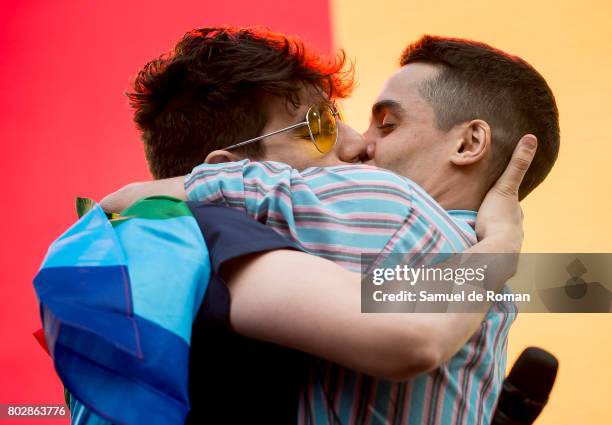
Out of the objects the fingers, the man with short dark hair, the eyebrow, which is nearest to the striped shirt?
the man with short dark hair

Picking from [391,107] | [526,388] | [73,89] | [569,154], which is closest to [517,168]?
[391,107]

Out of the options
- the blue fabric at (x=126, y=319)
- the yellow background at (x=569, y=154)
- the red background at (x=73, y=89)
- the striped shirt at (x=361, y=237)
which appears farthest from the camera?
the red background at (x=73, y=89)

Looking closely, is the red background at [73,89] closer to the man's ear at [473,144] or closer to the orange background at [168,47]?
the orange background at [168,47]

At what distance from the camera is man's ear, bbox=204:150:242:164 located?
120 cm

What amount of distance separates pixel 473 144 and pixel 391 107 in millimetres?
163

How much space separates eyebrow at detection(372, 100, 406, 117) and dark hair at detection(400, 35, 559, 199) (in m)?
0.06

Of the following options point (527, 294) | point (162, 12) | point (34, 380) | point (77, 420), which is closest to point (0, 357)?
point (34, 380)

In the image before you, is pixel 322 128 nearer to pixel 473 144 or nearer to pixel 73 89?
pixel 473 144

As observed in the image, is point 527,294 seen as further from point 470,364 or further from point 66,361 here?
point 66,361

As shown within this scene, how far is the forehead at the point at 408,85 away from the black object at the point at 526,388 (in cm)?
57

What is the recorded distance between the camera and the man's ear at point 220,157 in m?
1.20

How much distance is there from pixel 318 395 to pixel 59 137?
2.39 m

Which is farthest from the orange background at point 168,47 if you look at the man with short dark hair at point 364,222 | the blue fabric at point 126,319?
the blue fabric at point 126,319

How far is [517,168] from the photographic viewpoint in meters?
1.24
